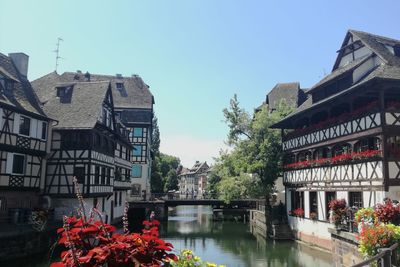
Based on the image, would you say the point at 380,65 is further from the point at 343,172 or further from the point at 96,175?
the point at 96,175

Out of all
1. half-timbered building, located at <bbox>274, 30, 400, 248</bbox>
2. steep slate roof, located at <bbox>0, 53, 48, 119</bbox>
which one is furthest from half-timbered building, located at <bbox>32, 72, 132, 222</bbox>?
half-timbered building, located at <bbox>274, 30, 400, 248</bbox>

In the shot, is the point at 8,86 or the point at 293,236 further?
the point at 293,236

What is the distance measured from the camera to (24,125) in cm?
2500

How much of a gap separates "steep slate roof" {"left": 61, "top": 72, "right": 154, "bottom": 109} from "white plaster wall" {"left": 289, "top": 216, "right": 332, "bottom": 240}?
28.0 meters

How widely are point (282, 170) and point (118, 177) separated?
15511 mm

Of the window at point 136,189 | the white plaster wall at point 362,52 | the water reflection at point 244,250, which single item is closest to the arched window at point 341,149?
the white plaster wall at point 362,52

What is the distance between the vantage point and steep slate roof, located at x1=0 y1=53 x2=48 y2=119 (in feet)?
79.7

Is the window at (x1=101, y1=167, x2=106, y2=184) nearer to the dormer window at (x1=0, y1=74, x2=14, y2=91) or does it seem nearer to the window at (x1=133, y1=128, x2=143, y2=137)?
the dormer window at (x1=0, y1=74, x2=14, y2=91)

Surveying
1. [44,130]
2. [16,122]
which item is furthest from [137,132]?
[16,122]

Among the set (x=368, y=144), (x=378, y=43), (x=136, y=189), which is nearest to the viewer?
(x=368, y=144)

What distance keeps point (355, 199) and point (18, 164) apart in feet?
67.0

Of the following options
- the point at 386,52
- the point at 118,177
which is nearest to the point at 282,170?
the point at 386,52

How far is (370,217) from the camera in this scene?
14.5m

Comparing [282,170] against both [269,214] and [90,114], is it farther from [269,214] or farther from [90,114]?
[90,114]
